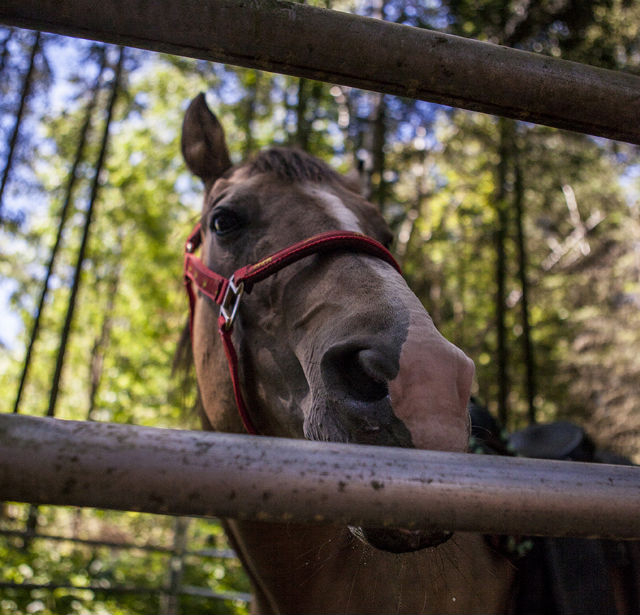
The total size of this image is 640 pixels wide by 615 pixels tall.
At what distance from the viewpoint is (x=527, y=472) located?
30.2 inches

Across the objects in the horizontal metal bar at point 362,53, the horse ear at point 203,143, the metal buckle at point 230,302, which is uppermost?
the horse ear at point 203,143

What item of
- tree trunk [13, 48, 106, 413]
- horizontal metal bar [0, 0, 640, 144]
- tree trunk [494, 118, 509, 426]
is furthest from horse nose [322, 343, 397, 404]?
tree trunk [494, 118, 509, 426]

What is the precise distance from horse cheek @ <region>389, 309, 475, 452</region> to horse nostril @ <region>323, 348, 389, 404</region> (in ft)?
0.18

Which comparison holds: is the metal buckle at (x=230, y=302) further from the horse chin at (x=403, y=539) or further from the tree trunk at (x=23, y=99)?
the tree trunk at (x=23, y=99)

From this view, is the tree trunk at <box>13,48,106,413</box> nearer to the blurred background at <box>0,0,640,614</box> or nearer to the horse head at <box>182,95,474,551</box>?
the blurred background at <box>0,0,640,614</box>

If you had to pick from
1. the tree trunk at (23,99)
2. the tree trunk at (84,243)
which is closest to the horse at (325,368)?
the tree trunk at (84,243)

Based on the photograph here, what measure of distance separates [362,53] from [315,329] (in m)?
0.74

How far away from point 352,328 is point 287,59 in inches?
24.1

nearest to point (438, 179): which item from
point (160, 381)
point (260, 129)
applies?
point (260, 129)

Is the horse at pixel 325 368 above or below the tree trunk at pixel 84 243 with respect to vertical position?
below

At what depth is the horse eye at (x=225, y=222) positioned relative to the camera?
205 centimetres

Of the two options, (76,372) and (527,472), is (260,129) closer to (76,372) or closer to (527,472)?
(76,372)

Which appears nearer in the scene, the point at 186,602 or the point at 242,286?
the point at 242,286

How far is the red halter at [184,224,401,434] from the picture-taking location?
5.33 feet
